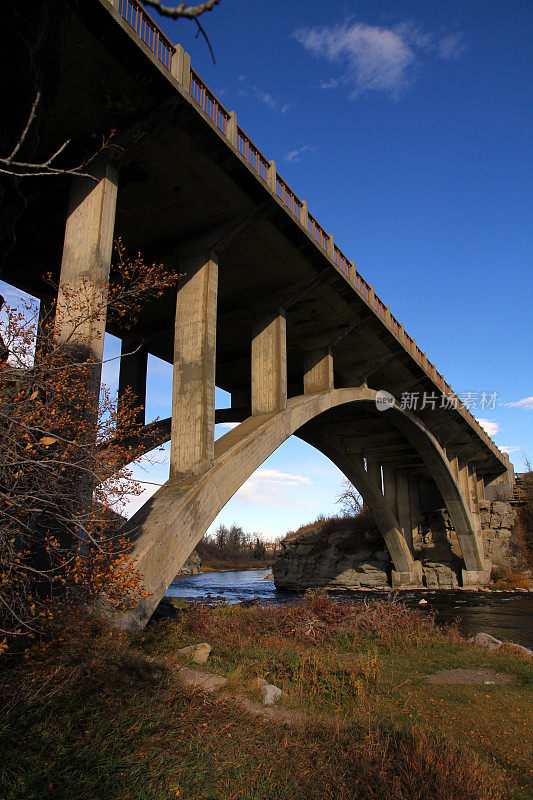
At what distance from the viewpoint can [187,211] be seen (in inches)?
452

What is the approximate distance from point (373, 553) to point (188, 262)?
32.0 m

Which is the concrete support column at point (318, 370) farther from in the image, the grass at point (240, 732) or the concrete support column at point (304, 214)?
the grass at point (240, 732)

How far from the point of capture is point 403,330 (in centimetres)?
2120

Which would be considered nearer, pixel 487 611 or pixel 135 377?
pixel 135 377

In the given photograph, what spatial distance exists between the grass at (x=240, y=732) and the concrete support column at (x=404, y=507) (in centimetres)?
3002

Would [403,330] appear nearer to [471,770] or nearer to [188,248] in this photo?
[188,248]

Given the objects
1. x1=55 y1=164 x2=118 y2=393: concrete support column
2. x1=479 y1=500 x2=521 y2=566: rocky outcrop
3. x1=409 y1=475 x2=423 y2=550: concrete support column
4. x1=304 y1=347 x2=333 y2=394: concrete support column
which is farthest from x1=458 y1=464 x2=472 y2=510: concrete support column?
x1=55 y1=164 x2=118 y2=393: concrete support column

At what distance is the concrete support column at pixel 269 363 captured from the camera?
13.7 metres

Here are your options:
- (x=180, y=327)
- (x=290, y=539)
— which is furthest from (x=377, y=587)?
(x=180, y=327)

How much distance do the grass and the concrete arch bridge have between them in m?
2.58

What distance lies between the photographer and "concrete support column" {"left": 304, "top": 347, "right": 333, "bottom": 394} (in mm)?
17359

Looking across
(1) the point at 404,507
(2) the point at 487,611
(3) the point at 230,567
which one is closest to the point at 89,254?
(2) the point at 487,611

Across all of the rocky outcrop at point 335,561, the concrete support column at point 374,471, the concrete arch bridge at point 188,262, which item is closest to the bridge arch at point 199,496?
the concrete arch bridge at point 188,262

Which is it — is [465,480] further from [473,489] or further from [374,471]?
[374,471]
